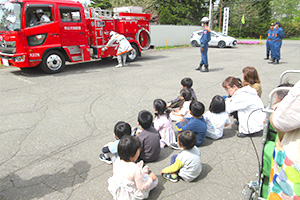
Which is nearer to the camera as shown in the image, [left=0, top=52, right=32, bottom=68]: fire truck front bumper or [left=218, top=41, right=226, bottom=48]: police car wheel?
[left=0, top=52, right=32, bottom=68]: fire truck front bumper

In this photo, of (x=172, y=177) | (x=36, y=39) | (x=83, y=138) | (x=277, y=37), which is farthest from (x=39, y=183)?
(x=277, y=37)

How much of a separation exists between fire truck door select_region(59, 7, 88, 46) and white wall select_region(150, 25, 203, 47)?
12.2 meters

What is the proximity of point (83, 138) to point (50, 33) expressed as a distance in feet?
19.4

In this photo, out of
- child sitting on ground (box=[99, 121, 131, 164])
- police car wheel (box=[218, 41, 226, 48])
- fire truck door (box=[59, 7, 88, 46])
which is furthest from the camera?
police car wheel (box=[218, 41, 226, 48])

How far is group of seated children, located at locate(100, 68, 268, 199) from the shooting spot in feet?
8.01

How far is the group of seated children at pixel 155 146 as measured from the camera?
244 cm

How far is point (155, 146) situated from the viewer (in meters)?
3.29

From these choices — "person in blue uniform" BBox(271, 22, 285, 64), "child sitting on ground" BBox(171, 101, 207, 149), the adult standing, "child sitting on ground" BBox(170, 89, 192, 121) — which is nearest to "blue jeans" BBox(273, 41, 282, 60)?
"person in blue uniform" BBox(271, 22, 285, 64)

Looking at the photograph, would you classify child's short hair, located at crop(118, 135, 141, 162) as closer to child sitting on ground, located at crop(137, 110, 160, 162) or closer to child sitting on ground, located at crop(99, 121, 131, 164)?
child sitting on ground, located at crop(99, 121, 131, 164)

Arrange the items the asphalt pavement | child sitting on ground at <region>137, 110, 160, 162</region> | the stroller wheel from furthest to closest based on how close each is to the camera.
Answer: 1. child sitting on ground at <region>137, 110, 160, 162</region>
2. the asphalt pavement
3. the stroller wheel

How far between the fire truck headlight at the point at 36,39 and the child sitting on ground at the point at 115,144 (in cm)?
648

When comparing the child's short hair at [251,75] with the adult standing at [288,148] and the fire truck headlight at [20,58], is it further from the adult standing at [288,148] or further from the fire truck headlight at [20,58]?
the fire truck headlight at [20,58]

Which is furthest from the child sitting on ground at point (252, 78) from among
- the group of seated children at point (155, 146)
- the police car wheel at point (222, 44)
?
the police car wheel at point (222, 44)

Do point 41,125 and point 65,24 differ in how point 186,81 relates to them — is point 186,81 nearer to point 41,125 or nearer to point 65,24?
point 41,125
